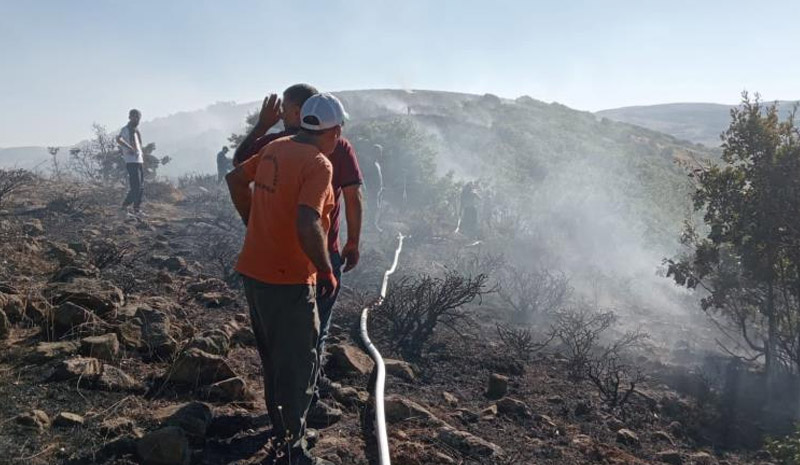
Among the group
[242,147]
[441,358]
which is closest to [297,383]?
[242,147]

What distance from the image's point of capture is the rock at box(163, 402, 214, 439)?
2.95 meters

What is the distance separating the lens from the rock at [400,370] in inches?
185

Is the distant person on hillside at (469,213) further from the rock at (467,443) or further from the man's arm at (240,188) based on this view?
the man's arm at (240,188)

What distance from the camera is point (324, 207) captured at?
283 cm

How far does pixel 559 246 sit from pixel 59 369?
14.8 m

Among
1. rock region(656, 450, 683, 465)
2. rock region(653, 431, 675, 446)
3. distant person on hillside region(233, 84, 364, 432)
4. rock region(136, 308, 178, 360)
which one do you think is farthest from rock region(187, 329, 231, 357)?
rock region(653, 431, 675, 446)

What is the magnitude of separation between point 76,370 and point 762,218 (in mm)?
7252

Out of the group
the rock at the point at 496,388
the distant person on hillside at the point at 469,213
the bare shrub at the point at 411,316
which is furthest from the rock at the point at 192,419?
the distant person on hillside at the point at 469,213

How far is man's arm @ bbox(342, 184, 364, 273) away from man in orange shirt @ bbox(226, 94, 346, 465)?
0.55 m

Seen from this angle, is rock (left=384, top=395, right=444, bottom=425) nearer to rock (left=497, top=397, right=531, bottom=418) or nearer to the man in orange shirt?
rock (left=497, top=397, right=531, bottom=418)

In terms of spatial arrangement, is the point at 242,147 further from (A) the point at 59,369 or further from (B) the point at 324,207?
(A) the point at 59,369

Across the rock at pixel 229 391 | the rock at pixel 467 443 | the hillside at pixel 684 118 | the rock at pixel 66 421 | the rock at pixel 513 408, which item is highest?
the hillside at pixel 684 118

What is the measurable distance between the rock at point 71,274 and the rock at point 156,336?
3.43ft

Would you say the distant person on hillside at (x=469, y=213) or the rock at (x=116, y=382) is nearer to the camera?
the rock at (x=116, y=382)
